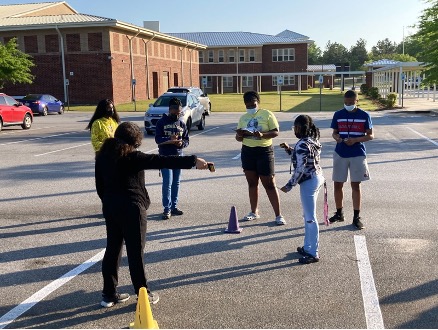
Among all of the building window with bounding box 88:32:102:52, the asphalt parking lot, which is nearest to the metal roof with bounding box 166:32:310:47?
the building window with bounding box 88:32:102:52

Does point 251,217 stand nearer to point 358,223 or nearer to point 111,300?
point 358,223

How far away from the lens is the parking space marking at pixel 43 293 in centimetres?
420

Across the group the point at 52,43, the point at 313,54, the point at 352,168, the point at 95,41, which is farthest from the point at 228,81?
Result: the point at 313,54

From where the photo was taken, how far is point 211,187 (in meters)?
9.53

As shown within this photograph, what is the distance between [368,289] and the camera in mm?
4660

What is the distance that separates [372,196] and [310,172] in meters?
3.61

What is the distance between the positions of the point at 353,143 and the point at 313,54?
532 ft

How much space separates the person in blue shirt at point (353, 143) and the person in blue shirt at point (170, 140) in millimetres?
2294

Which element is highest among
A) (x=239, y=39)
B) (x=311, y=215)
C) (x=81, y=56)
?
(x=239, y=39)

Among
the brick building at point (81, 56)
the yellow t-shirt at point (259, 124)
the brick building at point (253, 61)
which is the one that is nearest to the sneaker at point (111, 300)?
the yellow t-shirt at point (259, 124)

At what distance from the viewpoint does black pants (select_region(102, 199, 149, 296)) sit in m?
4.21

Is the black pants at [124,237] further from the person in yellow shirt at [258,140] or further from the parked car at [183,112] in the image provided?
the parked car at [183,112]

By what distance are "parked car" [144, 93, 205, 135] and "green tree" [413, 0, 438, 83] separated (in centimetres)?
1381

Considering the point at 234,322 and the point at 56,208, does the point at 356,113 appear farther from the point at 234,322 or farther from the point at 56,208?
the point at 56,208
